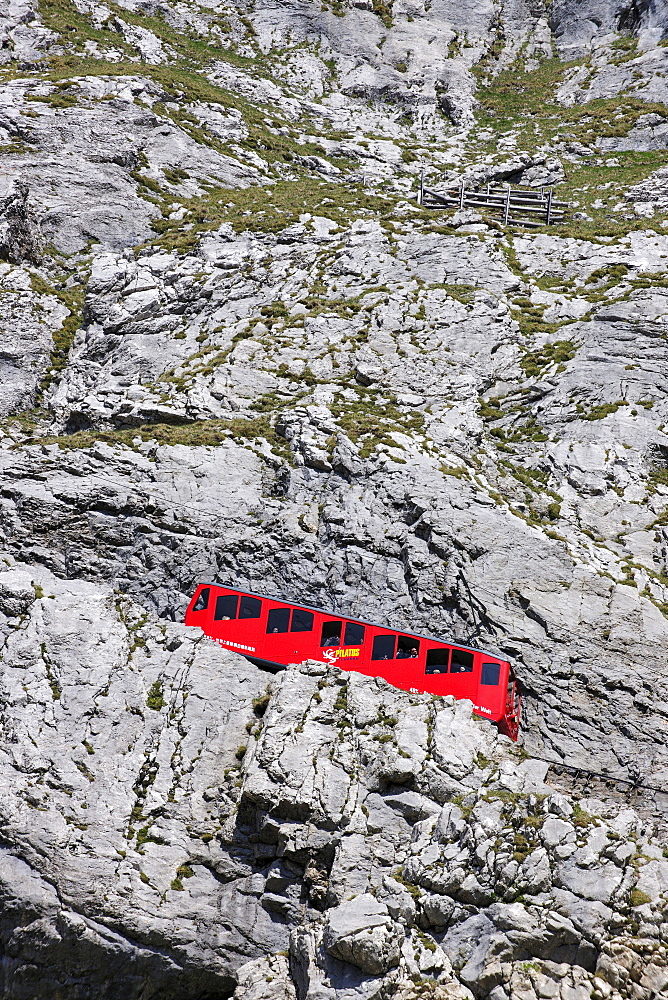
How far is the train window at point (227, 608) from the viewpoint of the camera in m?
24.0

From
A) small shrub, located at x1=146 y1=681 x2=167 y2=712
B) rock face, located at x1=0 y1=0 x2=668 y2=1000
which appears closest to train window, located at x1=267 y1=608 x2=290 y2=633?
rock face, located at x1=0 y1=0 x2=668 y2=1000

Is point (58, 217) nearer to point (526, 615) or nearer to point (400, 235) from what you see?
point (400, 235)

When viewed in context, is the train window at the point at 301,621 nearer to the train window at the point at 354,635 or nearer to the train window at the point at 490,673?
the train window at the point at 354,635

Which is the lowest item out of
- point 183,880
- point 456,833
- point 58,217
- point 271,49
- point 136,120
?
point 183,880

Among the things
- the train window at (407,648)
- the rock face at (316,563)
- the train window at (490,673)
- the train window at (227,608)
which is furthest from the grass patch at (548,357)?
the train window at (227,608)

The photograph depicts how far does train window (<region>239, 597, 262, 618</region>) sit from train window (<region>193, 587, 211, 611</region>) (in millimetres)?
1250

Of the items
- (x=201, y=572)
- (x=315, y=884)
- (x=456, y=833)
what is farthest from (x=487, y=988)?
(x=201, y=572)

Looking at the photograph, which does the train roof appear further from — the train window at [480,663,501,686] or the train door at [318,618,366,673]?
the train window at [480,663,501,686]

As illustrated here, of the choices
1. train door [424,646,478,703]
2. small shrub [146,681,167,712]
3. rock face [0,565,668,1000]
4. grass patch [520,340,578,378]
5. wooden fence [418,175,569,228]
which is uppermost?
wooden fence [418,175,569,228]

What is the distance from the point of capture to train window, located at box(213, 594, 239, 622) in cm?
2403

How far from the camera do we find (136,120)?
52.2 meters

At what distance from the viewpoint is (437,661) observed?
Answer: 74.9 ft

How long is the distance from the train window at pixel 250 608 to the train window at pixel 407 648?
4767mm

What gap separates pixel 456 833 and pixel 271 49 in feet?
243
